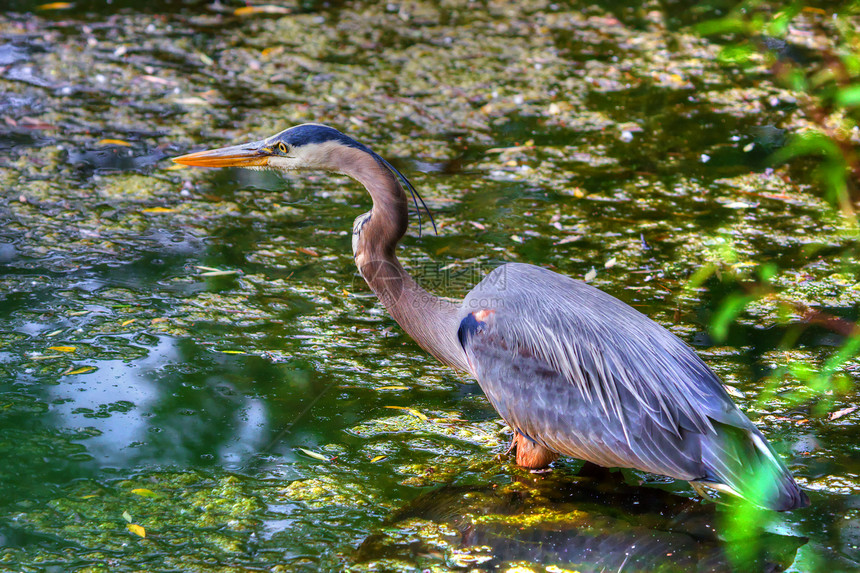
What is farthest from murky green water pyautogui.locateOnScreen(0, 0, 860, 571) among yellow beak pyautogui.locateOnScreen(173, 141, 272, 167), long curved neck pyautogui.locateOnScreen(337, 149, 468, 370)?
yellow beak pyautogui.locateOnScreen(173, 141, 272, 167)

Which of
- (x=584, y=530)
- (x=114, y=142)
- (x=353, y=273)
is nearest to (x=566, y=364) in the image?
(x=584, y=530)

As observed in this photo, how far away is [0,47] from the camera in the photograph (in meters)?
7.67

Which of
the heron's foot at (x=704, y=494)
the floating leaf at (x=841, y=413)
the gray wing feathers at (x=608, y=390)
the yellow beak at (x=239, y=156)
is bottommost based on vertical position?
the heron's foot at (x=704, y=494)

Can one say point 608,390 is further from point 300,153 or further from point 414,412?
point 300,153

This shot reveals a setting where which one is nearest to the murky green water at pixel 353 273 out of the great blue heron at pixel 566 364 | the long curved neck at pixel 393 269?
the great blue heron at pixel 566 364

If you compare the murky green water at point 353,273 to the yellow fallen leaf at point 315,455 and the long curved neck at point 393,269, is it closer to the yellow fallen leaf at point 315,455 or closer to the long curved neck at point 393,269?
the yellow fallen leaf at point 315,455

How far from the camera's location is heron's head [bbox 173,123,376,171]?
146 inches

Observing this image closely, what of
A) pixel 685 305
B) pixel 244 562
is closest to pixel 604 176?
pixel 685 305

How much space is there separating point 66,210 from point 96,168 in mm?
656

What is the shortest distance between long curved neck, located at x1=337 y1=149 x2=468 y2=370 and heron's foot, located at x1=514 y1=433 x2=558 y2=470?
43cm

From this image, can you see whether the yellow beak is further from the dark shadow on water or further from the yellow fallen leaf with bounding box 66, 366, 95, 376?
the dark shadow on water

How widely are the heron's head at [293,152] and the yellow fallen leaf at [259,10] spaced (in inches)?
216

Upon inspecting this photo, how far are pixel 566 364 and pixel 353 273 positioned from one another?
199 centimetres

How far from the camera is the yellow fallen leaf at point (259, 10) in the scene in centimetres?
885
